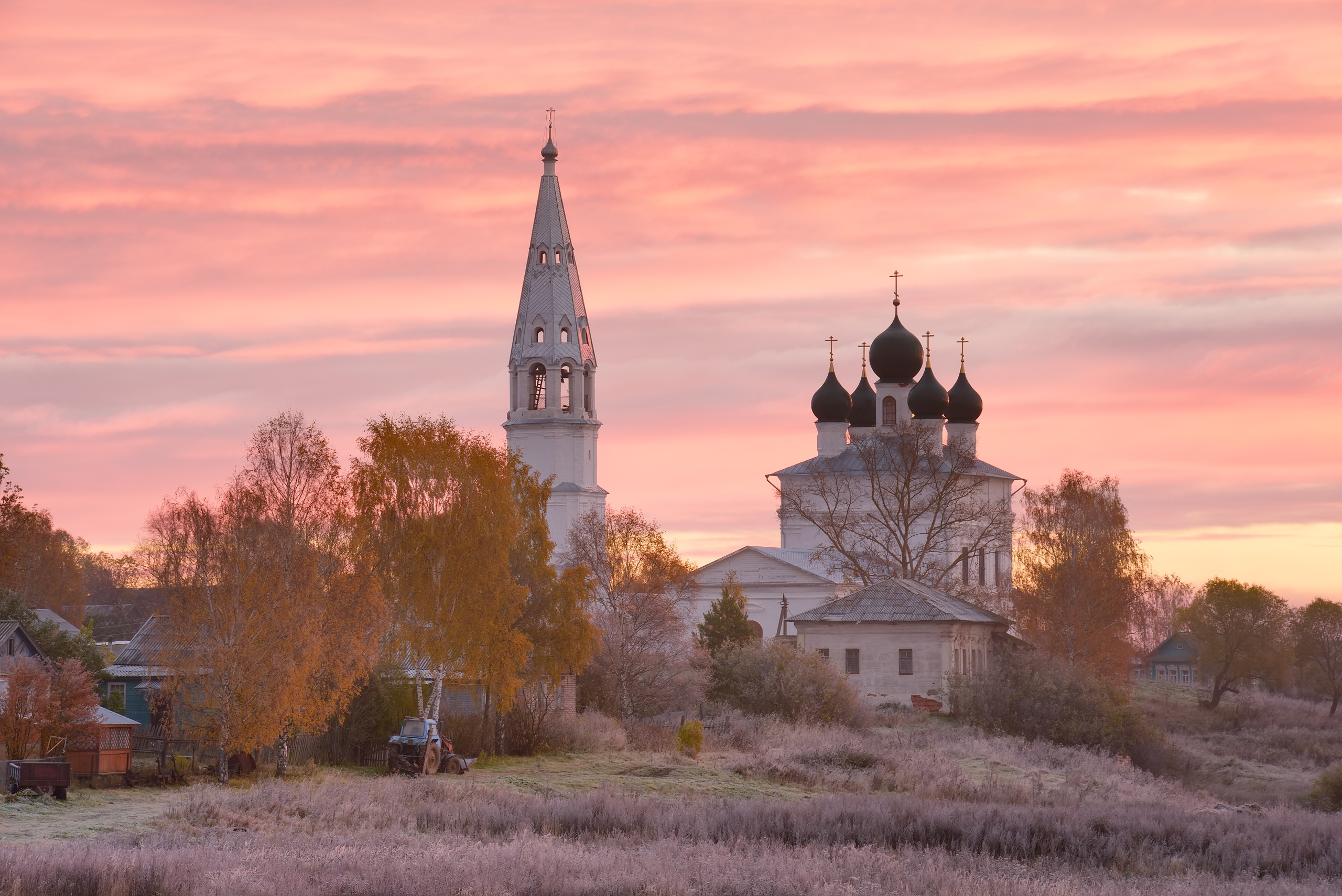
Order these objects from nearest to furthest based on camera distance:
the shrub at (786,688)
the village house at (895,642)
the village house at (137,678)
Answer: the village house at (137,678) < the shrub at (786,688) < the village house at (895,642)

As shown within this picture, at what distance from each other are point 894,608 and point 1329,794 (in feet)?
53.8

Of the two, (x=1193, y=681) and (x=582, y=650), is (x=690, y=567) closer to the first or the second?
(x=582, y=650)

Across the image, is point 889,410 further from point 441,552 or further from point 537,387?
point 441,552

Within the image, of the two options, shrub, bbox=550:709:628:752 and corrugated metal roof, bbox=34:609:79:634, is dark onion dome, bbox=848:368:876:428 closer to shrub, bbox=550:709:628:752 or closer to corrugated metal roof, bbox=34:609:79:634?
corrugated metal roof, bbox=34:609:79:634

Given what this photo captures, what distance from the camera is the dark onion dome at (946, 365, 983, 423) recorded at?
80.8m

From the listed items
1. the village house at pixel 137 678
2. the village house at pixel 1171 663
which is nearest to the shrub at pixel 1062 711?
the village house at pixel 137 678

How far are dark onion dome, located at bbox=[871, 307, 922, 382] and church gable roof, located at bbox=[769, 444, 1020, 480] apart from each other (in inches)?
160

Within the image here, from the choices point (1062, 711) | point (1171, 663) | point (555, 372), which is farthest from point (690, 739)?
point (1171, 663)

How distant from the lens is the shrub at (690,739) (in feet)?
123

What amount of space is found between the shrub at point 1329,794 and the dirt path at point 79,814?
2375cm

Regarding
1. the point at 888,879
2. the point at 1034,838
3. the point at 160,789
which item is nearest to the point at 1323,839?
the point at 1034,838

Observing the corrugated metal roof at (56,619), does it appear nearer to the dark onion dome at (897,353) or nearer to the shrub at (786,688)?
the shrub at (786,688)

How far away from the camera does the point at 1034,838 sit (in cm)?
2395

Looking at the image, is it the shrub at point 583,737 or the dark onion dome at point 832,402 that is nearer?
the shrub at point 583,737
